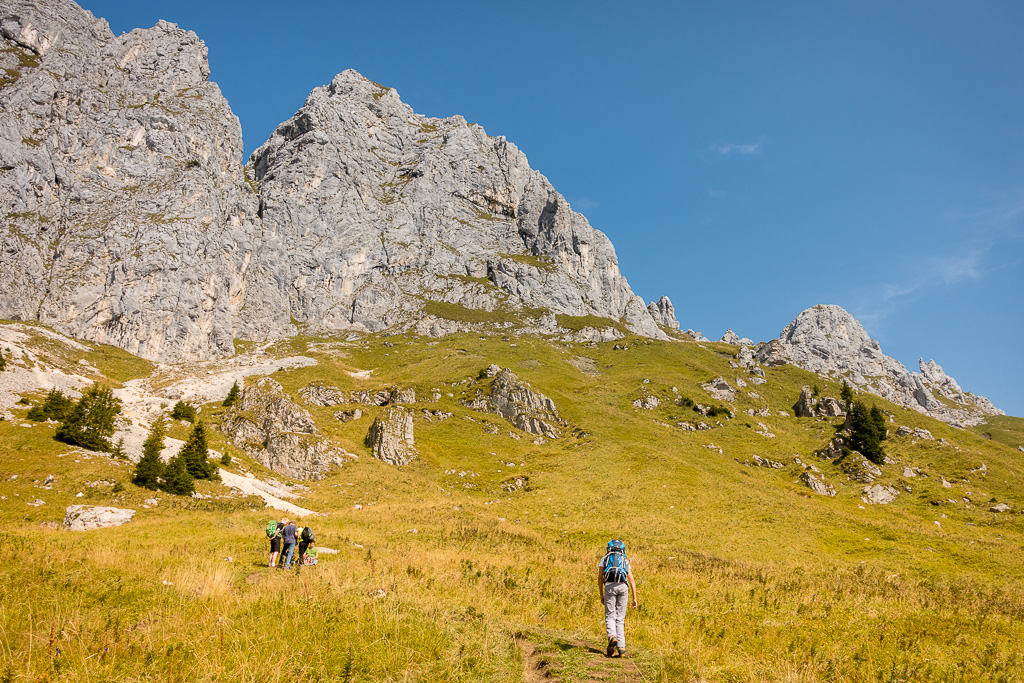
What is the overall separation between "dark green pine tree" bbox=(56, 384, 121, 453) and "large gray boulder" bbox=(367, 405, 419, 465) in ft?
94.2

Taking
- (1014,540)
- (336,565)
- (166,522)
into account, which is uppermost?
(1014,540)

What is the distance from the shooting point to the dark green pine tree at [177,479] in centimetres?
3188

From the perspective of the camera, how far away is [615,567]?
37.7ft

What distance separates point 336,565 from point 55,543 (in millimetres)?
9201

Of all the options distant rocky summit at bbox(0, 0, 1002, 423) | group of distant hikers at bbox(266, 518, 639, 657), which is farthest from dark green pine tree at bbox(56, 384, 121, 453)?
distant rocky summit at bbox(0, 0, 1002, 423)

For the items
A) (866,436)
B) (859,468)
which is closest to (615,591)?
(859,468)

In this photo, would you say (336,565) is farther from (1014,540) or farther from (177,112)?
(177,112)

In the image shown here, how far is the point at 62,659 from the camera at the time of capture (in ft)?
22.3

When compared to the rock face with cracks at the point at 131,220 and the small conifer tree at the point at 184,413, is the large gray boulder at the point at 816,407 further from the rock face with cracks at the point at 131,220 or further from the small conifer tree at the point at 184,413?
the small conifer tree at the point at 184,413

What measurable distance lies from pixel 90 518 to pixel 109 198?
185 metres

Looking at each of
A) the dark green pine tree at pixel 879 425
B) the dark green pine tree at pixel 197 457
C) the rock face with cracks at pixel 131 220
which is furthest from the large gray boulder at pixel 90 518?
the rock face with cracks at pixel 131 220

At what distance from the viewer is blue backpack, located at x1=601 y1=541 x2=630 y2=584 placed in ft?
37.3

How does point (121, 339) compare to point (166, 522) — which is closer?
point (166, 522)

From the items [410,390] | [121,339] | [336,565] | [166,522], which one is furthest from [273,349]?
[336,565]
